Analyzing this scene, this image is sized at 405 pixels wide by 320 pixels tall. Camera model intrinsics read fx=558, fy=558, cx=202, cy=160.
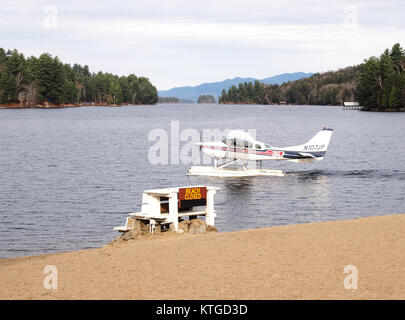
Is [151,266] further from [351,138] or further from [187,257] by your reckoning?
[351,138]

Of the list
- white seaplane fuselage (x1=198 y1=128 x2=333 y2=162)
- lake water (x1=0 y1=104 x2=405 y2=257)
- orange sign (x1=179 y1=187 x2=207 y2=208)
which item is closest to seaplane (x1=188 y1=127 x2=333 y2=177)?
white seaplane fuselage (x1=198 y1=128 x2=333 y2=162)

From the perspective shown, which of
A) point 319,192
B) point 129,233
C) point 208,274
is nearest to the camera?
point 208,274

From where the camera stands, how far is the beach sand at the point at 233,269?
906 cm

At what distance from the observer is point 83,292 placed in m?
9.21

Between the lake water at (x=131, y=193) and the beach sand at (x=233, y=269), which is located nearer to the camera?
the beach sand at (x=233, y=269)

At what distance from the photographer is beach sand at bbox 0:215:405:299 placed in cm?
906

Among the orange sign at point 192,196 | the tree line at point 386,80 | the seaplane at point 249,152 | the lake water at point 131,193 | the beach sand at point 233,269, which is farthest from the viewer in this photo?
the tree line at point 386,80

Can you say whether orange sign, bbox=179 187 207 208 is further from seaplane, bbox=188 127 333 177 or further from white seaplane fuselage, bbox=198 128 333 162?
white seaplane fuselage, bbox=198 128 333 162

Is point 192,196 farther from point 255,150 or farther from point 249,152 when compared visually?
point 255,150

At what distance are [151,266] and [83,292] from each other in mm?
1974

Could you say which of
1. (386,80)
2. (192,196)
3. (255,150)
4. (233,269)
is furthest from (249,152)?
(386,80)

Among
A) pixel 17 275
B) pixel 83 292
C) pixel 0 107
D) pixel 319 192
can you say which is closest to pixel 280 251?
pixel 83 292

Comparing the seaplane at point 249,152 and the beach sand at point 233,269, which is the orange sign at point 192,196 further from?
the seaplane at point 249,152

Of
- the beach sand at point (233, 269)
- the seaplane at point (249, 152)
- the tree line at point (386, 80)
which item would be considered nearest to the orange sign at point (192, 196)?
the beach sand at point (233, 269)
